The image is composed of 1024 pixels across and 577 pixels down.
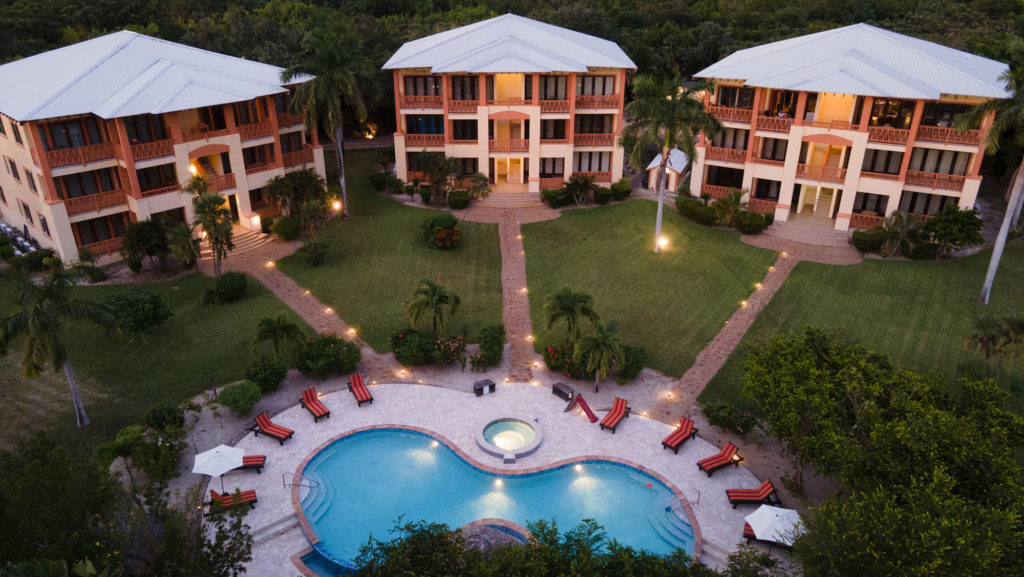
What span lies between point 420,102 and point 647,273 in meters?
23.4

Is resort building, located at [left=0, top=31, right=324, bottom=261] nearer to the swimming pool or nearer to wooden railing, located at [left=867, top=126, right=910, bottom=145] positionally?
the swimming pool

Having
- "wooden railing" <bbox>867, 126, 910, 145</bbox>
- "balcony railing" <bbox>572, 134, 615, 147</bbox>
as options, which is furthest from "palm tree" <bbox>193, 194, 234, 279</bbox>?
"wooden railing" <bbox>867, 126, 910, 145</bbox>

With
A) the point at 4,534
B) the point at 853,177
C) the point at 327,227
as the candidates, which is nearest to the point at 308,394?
the point at 4,534

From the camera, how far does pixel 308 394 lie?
2614cm

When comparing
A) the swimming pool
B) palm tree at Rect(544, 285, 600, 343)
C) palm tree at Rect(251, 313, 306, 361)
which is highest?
palm tree at Rect(544, 285, 600, 343)

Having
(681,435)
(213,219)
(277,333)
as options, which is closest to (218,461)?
(277,333)

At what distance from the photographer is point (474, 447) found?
78.5 ft

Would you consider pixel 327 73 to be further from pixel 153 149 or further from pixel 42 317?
pixel 42 317

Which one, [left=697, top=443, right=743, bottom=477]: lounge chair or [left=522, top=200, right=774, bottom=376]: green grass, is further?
[left=522, top=200, right=774, bottom=376]: green grass

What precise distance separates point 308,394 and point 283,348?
2721 mm

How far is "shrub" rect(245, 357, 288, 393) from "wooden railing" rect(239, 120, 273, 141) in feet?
67.5

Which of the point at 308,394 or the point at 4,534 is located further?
the point at 308,394

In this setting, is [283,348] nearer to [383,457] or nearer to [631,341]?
[383,457]

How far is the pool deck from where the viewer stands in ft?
65.6
